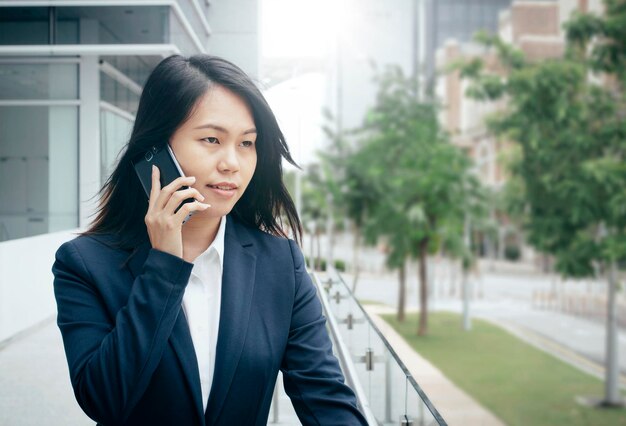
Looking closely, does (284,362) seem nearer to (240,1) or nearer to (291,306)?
(291,306)

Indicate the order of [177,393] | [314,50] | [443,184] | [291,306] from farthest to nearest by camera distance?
[443,184]
[314,50]
[291,306]
[177,393]

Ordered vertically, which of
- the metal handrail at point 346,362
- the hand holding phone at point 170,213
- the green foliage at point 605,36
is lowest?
the metal handrail at point 346,362

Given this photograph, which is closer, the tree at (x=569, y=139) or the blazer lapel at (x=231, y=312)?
the blazer lapel at (x=231, y=312)

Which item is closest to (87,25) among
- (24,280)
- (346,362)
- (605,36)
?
(24,280)

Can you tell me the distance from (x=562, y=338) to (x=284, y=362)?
21.2m

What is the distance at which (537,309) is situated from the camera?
27.4 metres

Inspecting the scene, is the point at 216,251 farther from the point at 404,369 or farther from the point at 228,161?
the point at 404,369

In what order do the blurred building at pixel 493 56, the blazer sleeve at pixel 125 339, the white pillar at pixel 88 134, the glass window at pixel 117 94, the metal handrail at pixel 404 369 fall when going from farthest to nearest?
the blurred building at pixel 493 56, the white pillar at pixel 88 134, the glass window at pixel 117 94, the metal handrail at pixel 404 369, the blazer sleeve at pixel 125 339

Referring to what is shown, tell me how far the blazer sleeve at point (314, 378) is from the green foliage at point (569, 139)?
10.9 meters

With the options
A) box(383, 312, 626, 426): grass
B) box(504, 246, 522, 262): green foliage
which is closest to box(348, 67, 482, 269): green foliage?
box(383, 312, 626, 426): grass

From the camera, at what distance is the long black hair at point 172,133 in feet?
4.57

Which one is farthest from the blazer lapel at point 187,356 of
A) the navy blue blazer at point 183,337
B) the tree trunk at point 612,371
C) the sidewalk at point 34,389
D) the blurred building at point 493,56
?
the blurred building at point 493,56

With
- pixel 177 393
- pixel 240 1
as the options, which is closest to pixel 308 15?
pixel 240 1

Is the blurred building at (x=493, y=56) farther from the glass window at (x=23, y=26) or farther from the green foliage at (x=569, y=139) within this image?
the glass window at (x=23, y=26)
